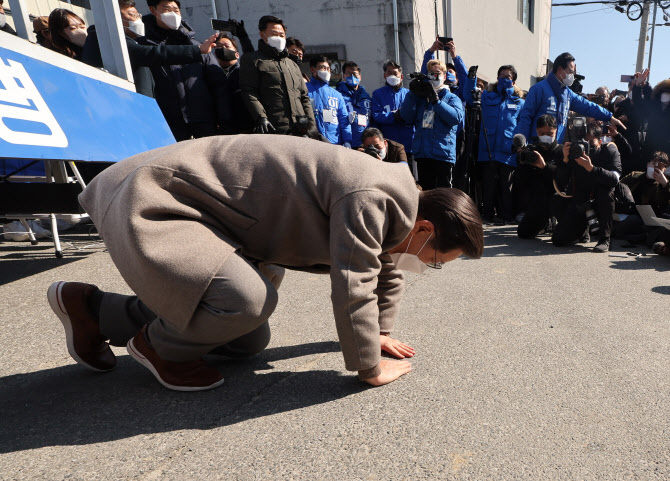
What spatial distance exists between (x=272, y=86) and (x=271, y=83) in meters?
0.02

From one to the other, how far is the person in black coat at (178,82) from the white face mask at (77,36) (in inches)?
15.2

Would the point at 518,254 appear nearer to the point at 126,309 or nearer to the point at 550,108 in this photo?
the point at 550,108

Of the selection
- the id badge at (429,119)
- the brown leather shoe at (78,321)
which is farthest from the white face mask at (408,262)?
the id badge at (429,119)

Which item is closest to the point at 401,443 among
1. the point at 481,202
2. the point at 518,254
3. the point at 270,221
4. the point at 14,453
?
the point at 270,221

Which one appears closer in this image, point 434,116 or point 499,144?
point 434,116

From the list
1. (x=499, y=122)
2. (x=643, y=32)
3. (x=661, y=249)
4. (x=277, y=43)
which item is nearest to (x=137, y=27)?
(x=277, y=43)

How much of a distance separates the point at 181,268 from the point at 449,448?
0.87 metres

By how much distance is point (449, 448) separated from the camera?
1260 millimetres

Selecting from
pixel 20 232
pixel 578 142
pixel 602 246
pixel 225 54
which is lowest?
pixel 602 246

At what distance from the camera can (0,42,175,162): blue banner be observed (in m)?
2.03

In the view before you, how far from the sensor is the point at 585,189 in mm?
4215

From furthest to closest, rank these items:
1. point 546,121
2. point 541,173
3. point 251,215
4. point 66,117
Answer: point 541,173 → point 546,121 → point 66,117 → point 251,215

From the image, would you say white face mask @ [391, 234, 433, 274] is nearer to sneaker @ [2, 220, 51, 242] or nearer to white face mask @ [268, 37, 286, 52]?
white face mask @ [268, 37, 286, 52]

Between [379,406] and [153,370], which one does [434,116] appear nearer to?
[379,406]
